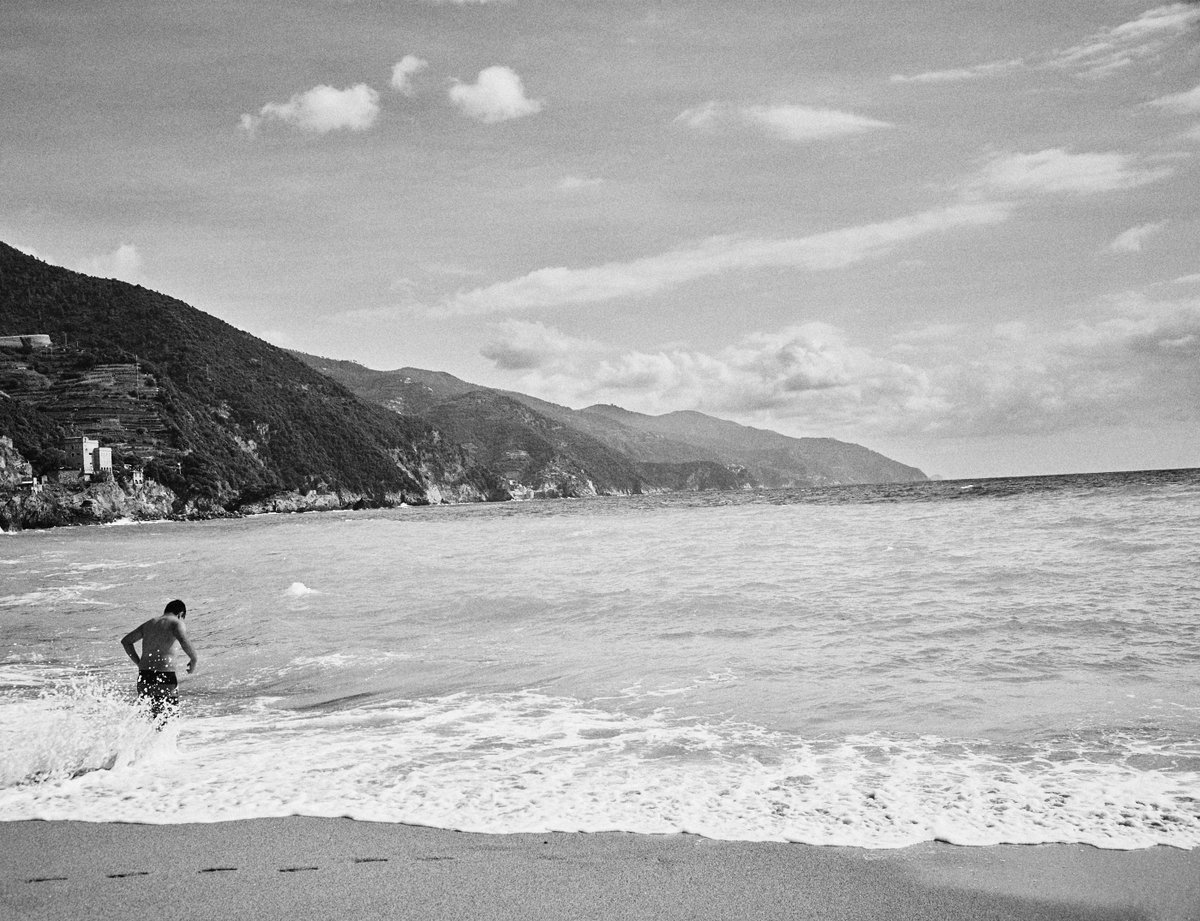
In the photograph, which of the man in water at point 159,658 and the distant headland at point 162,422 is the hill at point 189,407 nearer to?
the distant headland at point 162,422

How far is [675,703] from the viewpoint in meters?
8.97

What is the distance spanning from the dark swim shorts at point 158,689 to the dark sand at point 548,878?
8.84ft

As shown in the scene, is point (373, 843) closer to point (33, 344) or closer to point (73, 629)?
point (73, 629)

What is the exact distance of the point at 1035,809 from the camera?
543cm

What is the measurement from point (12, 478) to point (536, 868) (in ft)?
367

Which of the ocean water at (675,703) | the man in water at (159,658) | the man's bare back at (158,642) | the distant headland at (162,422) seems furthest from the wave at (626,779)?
the distant headland at (162,422)

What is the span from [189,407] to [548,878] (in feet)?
464

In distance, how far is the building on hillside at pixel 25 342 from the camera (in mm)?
117875

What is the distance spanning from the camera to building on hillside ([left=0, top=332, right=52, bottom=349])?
4641 inches

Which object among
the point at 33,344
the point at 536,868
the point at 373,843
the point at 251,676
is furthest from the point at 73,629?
the point at 33,344

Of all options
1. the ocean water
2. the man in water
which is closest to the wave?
the ocean water

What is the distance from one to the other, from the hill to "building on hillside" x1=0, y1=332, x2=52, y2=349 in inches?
56.7

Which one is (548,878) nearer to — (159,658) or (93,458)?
(159,658)

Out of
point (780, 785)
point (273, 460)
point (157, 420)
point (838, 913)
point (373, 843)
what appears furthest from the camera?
point (273, 460)
